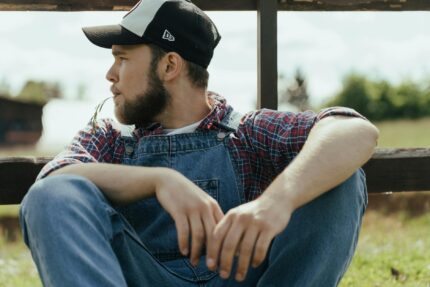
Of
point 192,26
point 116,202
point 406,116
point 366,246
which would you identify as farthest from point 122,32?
point 406,116

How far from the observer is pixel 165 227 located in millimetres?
2549

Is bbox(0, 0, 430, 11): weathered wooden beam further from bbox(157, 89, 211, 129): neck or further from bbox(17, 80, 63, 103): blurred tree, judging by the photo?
bbox(17, 80, 63, 103): blurred tree

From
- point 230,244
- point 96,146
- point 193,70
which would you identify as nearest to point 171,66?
point 193,70

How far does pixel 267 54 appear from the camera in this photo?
3.40 m

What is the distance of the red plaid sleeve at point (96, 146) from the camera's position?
255cm

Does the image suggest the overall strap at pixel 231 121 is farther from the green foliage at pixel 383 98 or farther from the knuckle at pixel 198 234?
the green foliage at pixel 383 98

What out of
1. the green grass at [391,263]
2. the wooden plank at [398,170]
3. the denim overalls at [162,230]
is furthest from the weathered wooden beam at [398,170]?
the denim overalls at [162,230]

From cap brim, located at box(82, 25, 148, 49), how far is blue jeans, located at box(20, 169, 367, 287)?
71cm

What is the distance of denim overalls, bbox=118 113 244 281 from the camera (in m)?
2.53

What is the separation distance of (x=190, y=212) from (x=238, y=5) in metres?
1.51

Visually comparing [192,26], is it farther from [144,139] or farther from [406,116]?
[406,116]

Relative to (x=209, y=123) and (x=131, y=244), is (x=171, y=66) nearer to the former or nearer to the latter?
(x=209, y=123)

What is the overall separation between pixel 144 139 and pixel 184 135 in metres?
0.13

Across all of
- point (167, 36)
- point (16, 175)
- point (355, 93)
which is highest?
point (167, 36)
